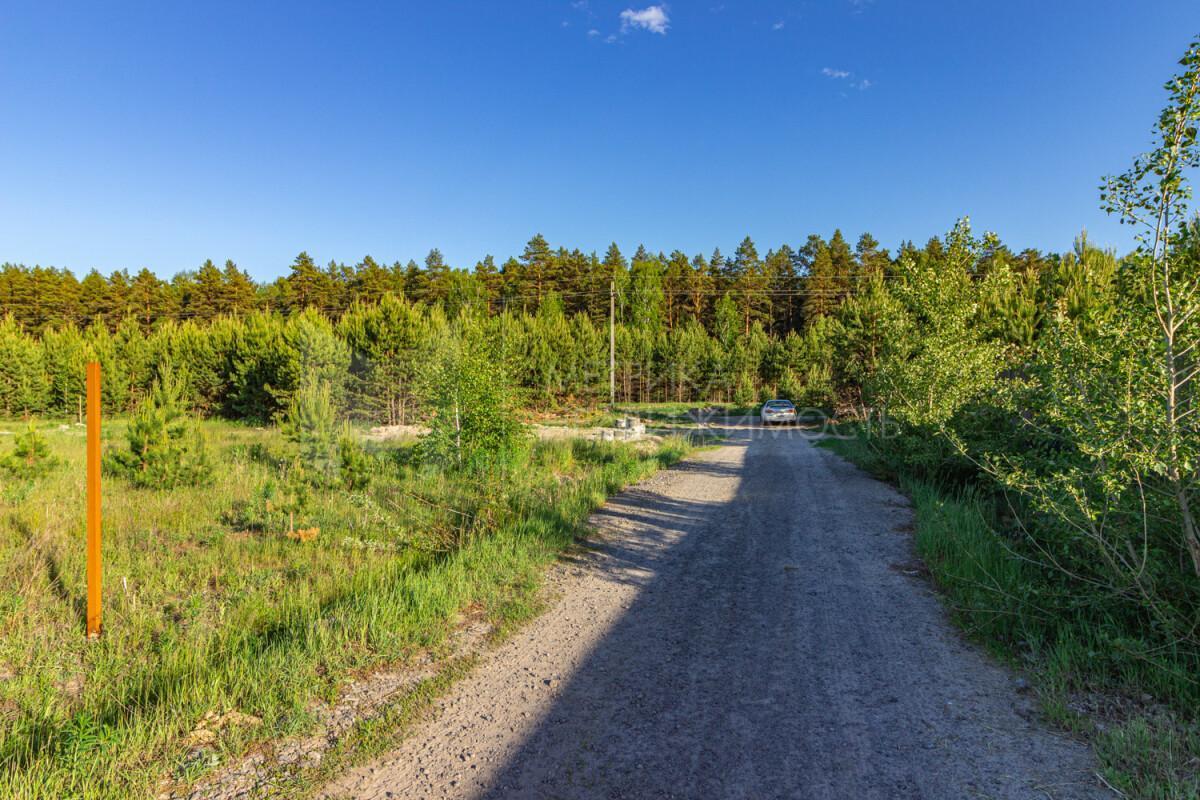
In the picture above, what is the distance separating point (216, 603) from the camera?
17.4 feet

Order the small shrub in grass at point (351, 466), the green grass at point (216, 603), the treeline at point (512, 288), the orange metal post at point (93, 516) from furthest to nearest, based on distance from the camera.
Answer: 1. the treeline at point (512, 288)
2. the small shrub in grass at point (351, 466)
3. the orange metal post at point (93, 516)
4. the green grass at point (216, 603)

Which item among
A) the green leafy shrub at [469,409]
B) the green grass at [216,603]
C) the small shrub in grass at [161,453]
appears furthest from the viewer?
the green leafy shrub at [469,409]

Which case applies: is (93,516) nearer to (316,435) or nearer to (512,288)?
(316,435)

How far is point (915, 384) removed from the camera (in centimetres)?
1043

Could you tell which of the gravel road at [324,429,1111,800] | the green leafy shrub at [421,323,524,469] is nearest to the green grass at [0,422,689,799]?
the gravel road at [324,429,1111,800]

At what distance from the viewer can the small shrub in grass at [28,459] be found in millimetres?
10195

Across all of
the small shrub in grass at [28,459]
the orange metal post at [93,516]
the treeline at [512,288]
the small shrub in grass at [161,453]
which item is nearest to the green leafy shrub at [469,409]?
the small shrub in grass at [161,453]

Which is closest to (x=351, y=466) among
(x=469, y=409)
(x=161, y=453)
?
(x=469, y=409)

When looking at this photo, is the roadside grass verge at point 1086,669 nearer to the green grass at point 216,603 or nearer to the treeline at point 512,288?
the green grass at point 216,603

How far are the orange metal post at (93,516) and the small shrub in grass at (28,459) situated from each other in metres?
8.46

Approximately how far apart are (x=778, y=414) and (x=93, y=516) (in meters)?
30.5

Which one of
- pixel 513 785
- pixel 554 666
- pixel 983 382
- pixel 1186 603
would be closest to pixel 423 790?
pixel 513 785

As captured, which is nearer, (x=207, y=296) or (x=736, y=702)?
(x=736, y=702)

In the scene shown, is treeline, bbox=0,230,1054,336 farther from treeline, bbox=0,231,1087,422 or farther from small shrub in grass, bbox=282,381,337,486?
small shrub in grass, bbox=282,381,337,486
